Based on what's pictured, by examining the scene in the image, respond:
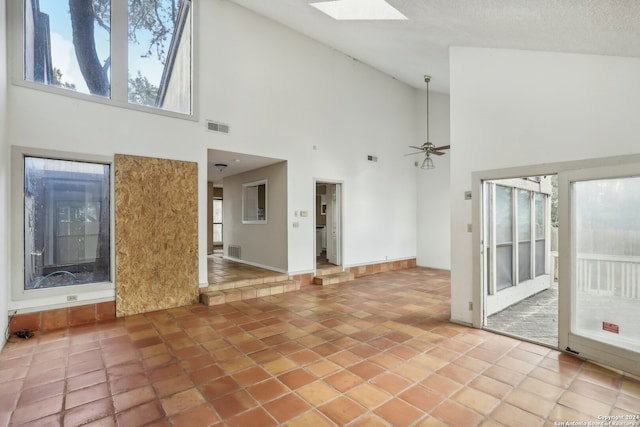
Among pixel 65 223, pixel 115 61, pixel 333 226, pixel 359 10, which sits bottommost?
pixel 333 226

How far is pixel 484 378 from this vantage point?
2547mm

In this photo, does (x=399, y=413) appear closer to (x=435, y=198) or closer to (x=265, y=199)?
(x=265, y=199)

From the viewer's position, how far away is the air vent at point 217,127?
4.97 meters

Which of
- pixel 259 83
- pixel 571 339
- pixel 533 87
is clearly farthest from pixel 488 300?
pixel 259 83

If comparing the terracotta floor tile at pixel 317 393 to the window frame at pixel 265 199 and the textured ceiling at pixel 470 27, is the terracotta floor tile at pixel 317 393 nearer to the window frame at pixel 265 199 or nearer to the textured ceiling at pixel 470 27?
the textured ceiling at pixel 470 27

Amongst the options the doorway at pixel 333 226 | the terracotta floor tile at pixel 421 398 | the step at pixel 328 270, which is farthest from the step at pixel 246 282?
the terracotta floor tile at pixel 421 398

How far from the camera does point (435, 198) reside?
8.04m

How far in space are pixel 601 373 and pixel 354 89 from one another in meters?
6.37

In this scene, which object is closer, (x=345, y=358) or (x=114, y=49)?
(x=345, y=358)

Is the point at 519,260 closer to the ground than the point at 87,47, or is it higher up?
closer to the ground

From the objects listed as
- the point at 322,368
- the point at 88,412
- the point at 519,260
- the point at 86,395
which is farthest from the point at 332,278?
the point at 88,412

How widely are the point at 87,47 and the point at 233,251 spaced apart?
16.7 feet

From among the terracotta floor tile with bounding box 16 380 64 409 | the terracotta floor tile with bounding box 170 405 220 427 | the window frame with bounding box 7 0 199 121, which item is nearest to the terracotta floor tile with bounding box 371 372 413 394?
the terracotta floor tile with bounding box 170 405 220 427

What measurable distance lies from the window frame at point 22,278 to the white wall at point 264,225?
2.85 meters
